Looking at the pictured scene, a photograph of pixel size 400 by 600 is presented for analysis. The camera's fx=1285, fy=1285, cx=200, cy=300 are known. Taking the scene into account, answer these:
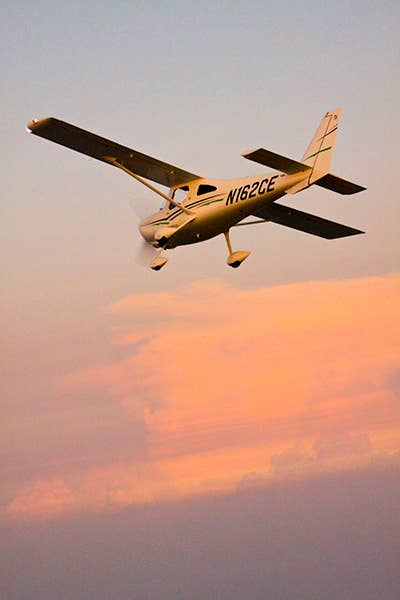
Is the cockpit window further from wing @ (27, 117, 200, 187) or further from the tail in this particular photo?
the tail

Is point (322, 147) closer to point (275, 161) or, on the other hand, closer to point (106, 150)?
point (275, 161)

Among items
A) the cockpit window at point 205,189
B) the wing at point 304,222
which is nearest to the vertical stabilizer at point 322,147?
the cockpit window at point 205,189

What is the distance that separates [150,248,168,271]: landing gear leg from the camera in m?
32.7

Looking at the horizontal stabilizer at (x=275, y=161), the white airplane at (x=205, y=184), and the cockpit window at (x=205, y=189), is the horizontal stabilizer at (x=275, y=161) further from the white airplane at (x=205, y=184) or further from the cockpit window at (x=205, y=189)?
the cockpit window at (x=205, y=189)

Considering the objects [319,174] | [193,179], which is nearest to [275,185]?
[319,174]

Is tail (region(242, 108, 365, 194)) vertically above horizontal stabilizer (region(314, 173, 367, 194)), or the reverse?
tail (region(242, 108, 365, 194))

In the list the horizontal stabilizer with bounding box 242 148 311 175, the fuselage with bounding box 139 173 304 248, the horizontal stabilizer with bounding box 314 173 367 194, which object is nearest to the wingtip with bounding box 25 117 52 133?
the fuselage with bounding box 139 173 304 248

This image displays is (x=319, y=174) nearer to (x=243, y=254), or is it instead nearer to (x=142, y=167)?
(x=243, y=254)

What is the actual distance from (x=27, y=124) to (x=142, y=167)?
3459 millimetres

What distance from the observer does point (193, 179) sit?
33.7 metres

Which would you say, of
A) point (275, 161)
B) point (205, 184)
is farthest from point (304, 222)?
point (275, 161)

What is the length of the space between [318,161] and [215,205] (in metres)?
2.99

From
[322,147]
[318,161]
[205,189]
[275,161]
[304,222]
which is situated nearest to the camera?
[275,161]

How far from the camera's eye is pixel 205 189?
33.1 metres
